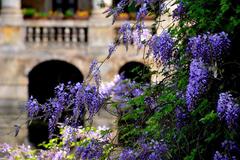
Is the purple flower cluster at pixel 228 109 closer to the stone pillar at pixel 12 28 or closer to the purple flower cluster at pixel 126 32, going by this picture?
the purple flower cluster at pixel 126 32

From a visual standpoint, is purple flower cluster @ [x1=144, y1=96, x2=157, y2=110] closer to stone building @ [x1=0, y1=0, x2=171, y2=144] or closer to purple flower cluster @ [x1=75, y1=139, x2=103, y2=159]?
purple flower cluster @ [x1=75, y1=139, x2=103, y2=159]

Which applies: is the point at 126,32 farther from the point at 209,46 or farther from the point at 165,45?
the point at 209,46

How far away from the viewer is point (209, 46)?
231 inches

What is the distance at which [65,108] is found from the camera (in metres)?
6.90

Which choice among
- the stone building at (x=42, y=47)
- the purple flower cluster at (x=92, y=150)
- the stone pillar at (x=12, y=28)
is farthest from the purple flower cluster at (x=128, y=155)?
the stone pillar at (x=12, y=28)

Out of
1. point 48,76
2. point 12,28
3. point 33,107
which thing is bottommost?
point 48,76

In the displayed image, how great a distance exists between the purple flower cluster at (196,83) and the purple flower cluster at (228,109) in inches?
6.0

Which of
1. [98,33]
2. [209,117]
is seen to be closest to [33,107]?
[209,117]

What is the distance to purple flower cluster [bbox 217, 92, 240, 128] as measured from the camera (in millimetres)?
5726

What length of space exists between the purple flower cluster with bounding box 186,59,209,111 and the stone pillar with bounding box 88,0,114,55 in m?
16.1

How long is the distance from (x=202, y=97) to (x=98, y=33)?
1603cm

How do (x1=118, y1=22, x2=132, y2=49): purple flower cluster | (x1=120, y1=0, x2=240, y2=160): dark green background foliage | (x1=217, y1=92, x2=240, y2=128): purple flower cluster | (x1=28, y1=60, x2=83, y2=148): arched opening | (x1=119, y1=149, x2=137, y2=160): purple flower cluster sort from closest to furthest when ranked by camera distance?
1. (x1=217, y1=92, x2=240, y2=128): purple flower cluster
2. (x1=120, y1=0, x2=240, y2=160): dark green background foliage
3. (x1=119, y1=149, x2=137, y2=160): purple flower cluster
4. (x1=118, y1=22, x2=132, y2=49): purple flower cluster
5. (x1=28, y1=60, x2=83, y2=148): arched opening

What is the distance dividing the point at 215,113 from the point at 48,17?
16190mm

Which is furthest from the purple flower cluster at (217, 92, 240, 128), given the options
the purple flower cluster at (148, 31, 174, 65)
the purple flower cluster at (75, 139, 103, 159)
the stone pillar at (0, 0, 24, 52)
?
the stone pillar at (0, 0, 24, 52)
